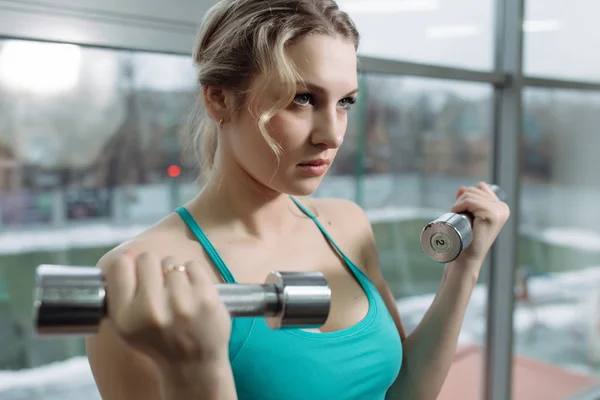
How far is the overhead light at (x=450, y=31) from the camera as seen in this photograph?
2184 millimetres

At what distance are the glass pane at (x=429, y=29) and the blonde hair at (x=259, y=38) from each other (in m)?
0.91

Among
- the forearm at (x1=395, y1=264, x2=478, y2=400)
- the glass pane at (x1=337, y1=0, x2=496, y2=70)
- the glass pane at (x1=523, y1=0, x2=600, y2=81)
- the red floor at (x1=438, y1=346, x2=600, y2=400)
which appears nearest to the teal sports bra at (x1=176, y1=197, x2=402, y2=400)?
the forearm at (x1=395, y1=264, x2=478, y2=400)

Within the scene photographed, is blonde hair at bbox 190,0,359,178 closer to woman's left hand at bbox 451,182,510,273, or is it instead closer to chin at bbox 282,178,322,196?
chin at bbox 282,178,322,196

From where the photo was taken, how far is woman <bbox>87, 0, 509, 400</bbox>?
87cm

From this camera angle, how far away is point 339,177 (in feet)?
6.82

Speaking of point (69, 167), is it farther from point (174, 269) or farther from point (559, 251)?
point (559, 251)

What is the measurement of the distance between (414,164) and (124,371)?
1820 mm

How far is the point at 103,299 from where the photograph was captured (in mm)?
548

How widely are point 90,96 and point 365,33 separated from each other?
957 mm

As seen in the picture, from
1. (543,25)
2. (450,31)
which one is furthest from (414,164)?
(543,25)

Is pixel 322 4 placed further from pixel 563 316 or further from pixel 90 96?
pixel 563 316

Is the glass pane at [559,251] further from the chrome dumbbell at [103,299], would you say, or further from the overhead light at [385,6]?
the chrome dumbbell at [103,299]

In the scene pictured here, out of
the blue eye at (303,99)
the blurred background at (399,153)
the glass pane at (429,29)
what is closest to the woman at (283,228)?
the blue eye at (303,99)

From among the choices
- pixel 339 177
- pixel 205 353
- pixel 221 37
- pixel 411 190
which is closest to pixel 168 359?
pixel 205 353
